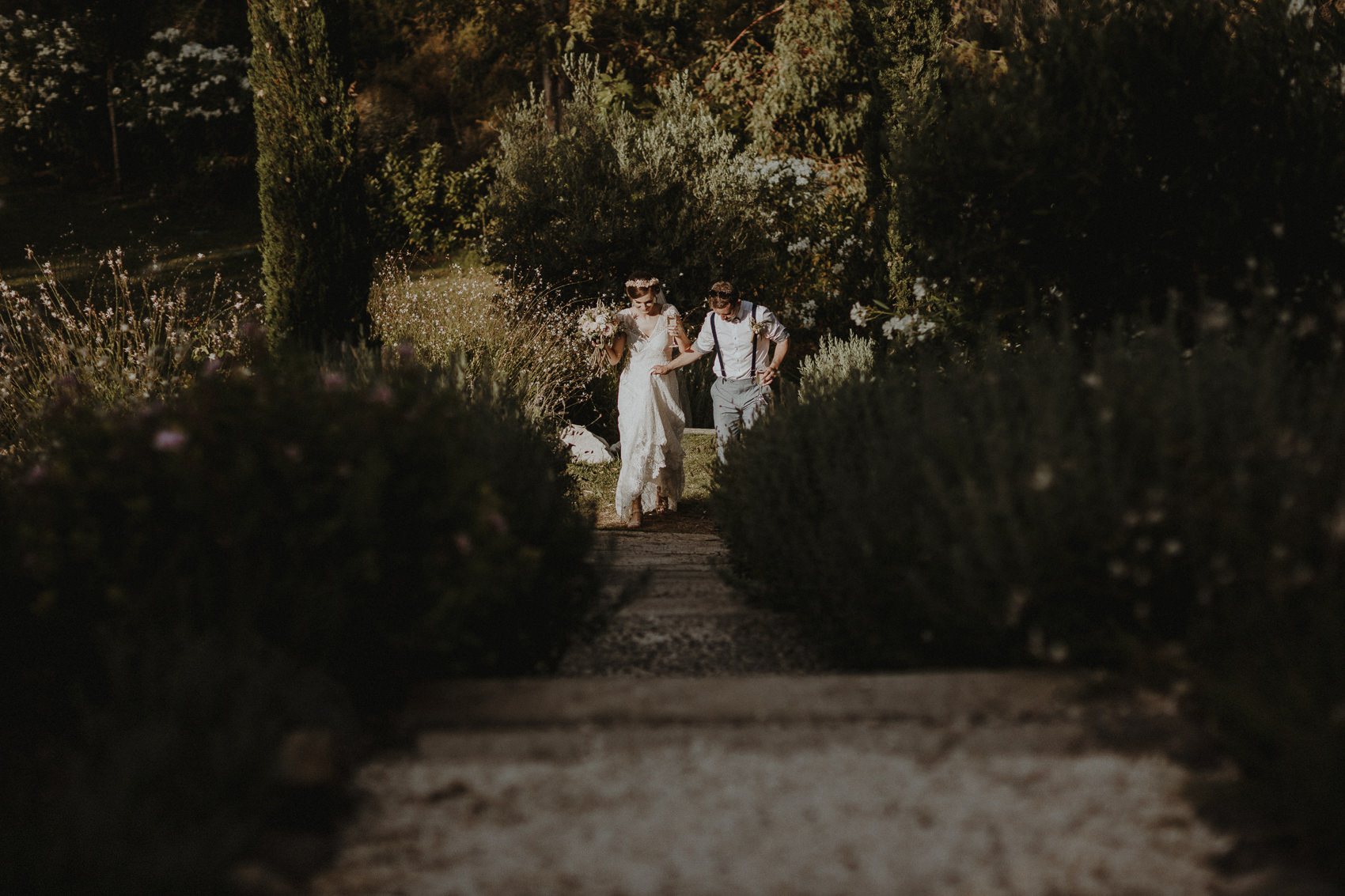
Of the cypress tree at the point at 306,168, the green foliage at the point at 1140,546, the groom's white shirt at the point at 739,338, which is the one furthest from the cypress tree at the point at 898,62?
the green foliage at the point at 1140,546

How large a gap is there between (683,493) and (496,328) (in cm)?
276

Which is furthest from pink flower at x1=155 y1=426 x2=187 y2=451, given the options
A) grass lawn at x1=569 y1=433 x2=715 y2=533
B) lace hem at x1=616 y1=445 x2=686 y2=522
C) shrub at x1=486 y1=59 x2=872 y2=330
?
shrub at x1=486 y1=59 x2=872 y2=330

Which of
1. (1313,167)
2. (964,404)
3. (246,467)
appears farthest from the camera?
(1313,167)

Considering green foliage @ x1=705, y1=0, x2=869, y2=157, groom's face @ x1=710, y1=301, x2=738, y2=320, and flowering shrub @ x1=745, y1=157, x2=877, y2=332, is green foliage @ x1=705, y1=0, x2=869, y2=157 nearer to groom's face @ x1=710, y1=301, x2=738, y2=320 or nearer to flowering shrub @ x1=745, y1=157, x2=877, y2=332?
flowering shrub @ x1=745, y1=157, x2=877, y2=332

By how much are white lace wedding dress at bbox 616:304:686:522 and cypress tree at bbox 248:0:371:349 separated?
209cm

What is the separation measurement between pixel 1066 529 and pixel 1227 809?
0.79m

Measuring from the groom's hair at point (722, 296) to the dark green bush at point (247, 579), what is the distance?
4.84m

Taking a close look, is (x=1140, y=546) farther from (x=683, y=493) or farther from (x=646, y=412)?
(x=683, y=493)

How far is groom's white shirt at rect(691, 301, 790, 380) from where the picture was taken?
25.9 feet

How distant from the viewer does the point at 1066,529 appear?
2.74 m

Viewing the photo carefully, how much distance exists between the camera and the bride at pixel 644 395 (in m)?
7.70

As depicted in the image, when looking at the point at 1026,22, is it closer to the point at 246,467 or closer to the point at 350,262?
the point at 246,467

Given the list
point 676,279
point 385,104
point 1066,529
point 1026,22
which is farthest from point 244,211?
point 1066,529

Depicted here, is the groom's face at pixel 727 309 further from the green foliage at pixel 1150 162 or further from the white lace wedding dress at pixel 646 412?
the green foliage at pixel 1150 162
